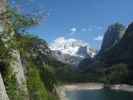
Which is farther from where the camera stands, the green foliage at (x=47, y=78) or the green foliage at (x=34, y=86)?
the green foliage at (x=47, y=78)

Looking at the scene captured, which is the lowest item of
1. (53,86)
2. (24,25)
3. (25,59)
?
(53,86)

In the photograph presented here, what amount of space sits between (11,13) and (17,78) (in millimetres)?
2689

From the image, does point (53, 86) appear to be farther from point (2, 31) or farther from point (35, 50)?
point (2, 31)

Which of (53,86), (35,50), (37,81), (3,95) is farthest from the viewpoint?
(53,86)

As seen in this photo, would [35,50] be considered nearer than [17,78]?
No

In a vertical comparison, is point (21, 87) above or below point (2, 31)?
below

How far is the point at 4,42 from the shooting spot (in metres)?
13.1

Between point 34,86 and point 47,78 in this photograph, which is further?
point 47,78

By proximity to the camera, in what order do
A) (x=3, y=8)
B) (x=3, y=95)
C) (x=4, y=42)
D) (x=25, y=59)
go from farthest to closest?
1. (x=25, y=59)
2. (x=4, y=42)
3. (x=3, y=8)
4. (x=3, y=95)

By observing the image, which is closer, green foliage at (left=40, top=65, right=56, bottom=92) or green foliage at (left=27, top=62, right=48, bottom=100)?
green foliage at (left=27, top=62, right=48, bottom=100)

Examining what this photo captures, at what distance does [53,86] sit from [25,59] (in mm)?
7017

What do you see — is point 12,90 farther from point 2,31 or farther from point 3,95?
point 3,95

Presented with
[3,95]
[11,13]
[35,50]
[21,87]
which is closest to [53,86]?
[35,50]

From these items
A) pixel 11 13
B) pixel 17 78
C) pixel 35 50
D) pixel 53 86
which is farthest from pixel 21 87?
pixel 53 86
